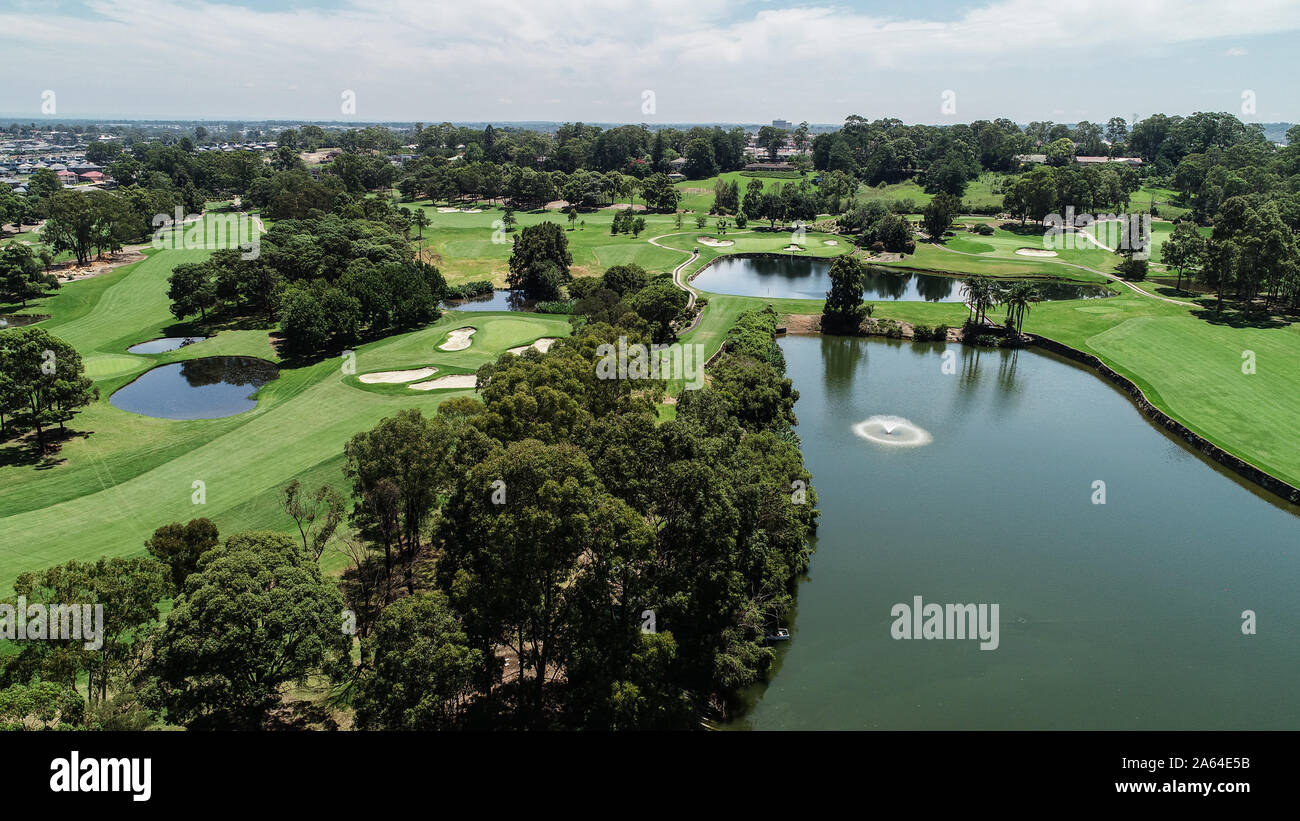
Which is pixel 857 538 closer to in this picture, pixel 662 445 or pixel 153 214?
Result: pixel 662 445

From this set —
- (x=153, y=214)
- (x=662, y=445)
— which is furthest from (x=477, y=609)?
(x=153, y=214)

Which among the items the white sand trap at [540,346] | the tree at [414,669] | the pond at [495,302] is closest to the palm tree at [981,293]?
the white sand trap at [540,346]

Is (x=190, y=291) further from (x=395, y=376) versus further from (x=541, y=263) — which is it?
(x=541, y=263)

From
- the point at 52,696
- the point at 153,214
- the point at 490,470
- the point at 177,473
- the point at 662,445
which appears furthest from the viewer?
the point at 153,214

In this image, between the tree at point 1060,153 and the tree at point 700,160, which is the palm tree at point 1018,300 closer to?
the tree at point 700,160

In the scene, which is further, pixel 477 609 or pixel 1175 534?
pixel 1175 534

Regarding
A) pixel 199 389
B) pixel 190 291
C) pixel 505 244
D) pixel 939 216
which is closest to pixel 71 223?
pixel 190 291
